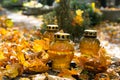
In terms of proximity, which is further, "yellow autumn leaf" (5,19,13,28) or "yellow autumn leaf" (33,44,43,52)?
"yellow autumn leaf" (5,19,13,28)

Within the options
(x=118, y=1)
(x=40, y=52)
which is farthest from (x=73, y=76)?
(x=118, y=1)

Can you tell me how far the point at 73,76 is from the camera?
4535mm

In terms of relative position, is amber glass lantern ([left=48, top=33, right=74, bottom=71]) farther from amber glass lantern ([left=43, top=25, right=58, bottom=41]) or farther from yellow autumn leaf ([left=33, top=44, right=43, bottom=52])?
amber glass lantern ([left=43, top=25, right=58, bottom=41])

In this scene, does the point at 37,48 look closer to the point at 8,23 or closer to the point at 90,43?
the point at 90,43

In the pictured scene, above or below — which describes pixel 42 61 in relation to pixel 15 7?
above

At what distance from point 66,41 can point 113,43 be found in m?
7.34

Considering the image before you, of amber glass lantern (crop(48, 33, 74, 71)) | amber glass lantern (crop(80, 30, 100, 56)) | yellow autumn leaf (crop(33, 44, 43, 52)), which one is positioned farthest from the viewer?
amber glass lantern (crop(80, 30, 100, 56))

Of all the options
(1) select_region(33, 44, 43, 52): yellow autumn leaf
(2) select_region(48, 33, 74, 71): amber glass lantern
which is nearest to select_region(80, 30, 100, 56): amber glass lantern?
(2) select_region(48, 33, 74, 71): amber glass lantern

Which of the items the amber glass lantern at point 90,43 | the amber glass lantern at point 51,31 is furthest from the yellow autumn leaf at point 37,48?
the amber glass lantern at point 51,31

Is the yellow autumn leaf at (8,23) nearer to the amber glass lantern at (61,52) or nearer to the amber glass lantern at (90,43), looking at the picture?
the amber glass lantern at (90,43)

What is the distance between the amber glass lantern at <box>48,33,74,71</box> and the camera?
4609 millimetres

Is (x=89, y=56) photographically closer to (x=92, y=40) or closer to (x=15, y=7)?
(x=92, y=40)

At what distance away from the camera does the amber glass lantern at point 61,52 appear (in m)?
4.61

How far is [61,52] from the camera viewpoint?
4613mm
